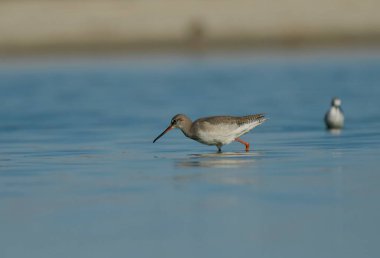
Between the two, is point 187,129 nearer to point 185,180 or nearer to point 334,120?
point 185,180

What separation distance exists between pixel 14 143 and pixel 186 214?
8.06 meters

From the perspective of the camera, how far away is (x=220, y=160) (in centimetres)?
1423

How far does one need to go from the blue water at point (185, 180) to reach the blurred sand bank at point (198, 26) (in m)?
14.6

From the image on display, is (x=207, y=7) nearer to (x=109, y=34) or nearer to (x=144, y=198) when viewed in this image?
(x=109, y=34)

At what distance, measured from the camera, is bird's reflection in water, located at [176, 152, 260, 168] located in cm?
1367

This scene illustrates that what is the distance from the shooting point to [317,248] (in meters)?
8.68

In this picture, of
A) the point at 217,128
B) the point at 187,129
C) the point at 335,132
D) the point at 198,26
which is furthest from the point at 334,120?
the point at 198,26

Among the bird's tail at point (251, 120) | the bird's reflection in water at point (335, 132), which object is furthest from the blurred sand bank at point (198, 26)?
the bird's tail at point (251, 120)

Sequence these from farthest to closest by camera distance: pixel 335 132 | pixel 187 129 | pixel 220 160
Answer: pixel 335 132 < pixel 187 129 < pixel 220 160

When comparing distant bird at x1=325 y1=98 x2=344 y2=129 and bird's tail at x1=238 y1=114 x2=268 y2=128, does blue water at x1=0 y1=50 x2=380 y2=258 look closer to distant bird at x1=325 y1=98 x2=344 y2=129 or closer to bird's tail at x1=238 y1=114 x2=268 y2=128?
distant bird at x1=325 y1=98 x2=344 y2=129

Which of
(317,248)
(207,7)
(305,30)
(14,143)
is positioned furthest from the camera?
(207,7)

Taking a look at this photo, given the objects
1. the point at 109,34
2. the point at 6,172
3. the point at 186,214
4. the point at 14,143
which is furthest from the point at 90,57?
the point at 186,214

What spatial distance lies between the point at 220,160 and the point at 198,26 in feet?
94.0

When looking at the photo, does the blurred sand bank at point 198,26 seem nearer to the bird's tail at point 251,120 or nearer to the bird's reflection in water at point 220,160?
the bird's tail at point 251,120
